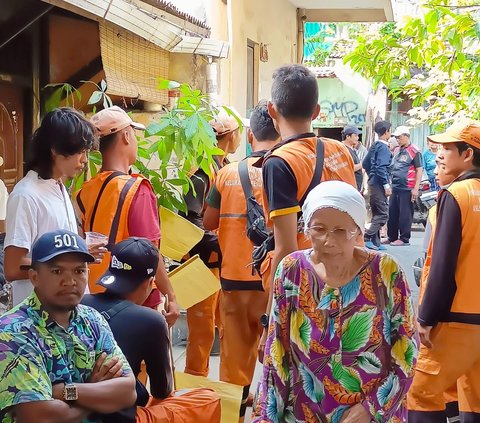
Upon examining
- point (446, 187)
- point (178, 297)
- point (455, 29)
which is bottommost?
point (178, 297)

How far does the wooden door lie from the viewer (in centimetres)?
635

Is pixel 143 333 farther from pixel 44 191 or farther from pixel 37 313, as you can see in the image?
pixel 44 191

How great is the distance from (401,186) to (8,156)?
9776mm

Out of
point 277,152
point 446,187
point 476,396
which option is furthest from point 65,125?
point 476,396

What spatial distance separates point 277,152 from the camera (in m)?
3.97

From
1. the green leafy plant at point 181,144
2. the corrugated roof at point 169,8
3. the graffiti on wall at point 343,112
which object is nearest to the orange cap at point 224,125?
the green leafy plant at point 181,144

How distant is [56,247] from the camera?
296cm

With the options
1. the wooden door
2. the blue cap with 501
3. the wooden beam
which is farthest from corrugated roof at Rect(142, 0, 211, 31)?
the blue cap with 501

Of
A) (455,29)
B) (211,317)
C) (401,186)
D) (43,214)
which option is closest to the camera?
(43,214)

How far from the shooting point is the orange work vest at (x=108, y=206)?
432 cm

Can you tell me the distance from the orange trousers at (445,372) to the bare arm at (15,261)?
220 centimetres

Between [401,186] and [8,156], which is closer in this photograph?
[8,156]

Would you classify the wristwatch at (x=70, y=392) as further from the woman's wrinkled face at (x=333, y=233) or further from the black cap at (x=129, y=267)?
the woman's wrinkled face at (x=333, y=233)

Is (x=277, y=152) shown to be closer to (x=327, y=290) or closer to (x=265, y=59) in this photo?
(x=327, y=290)
